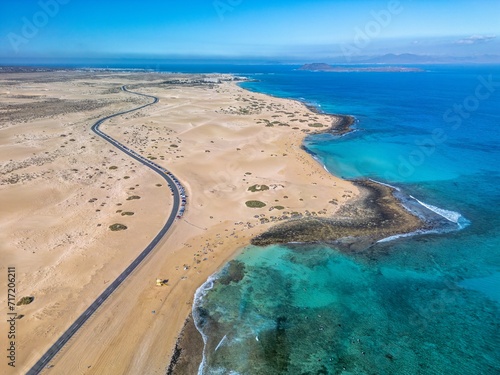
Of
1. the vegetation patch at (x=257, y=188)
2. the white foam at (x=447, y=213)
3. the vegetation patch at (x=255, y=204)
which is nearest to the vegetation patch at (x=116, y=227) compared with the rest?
the vegetation patch at (x=255, y=204)

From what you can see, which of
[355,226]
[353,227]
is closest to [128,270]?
[353,227]

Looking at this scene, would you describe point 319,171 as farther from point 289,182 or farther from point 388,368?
point 388,368

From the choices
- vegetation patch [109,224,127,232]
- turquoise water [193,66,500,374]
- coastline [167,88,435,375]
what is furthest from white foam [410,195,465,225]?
vegetation patch [109,224,127,232]

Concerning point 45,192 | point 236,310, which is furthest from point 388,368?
point 45,192

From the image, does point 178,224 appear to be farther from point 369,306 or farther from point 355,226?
point 369,306

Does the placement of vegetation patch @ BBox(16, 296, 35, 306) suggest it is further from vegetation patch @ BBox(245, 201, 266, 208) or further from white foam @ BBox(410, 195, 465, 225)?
white foam @ BBox(410, 195, 465, 225)
